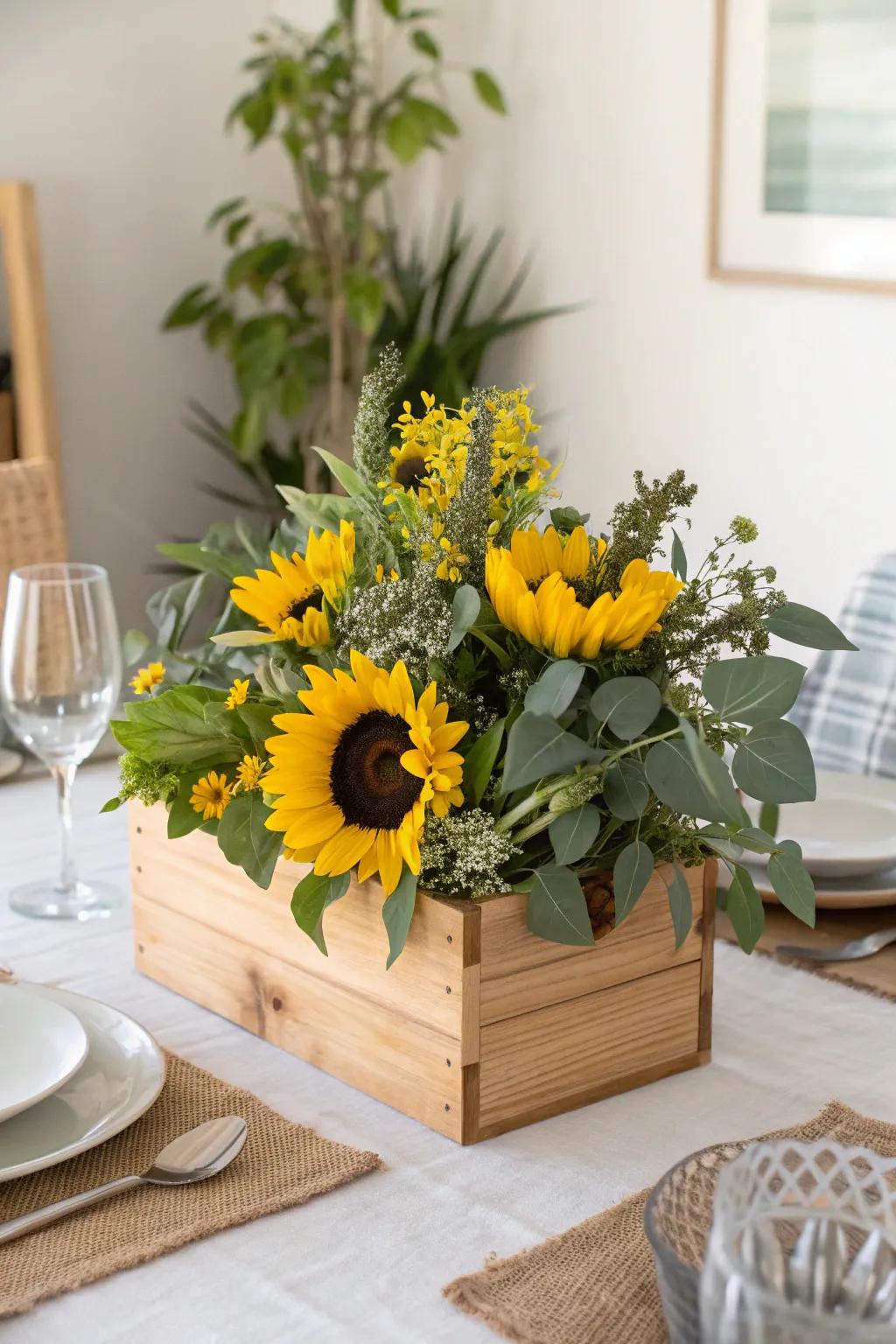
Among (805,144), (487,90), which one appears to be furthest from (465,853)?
(487,90)

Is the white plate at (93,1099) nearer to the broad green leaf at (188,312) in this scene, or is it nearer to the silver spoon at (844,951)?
the silver spoon at (844,951)

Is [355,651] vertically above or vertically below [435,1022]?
above

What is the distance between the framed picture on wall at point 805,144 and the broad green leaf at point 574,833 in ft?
6.10

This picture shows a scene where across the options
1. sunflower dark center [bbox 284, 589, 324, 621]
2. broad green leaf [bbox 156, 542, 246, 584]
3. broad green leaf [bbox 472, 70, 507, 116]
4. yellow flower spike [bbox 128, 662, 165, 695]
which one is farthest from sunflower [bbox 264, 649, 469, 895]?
broad green leaf [bbox 472, 70, 507, 116]

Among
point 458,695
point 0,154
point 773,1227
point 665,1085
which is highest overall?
point 0,154

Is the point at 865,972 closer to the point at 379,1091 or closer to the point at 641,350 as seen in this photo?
the point at 379,1091

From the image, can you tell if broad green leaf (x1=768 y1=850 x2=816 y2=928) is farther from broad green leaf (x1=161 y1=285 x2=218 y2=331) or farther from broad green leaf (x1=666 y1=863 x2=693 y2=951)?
broad green leaf (x1=161 y1=285 x2=218 y2=331)

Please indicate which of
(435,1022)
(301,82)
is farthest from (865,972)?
(301,82)

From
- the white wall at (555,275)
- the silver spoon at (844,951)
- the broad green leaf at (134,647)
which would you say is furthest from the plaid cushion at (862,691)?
the broad green leaf at (134,647)

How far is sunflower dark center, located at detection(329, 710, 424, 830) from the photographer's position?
76 cm

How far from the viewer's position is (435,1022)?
0.78m

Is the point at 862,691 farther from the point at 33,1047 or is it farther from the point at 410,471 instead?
the point at 33,1047

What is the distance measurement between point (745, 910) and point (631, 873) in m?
0.11

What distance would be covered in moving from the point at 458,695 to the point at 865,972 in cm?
39
